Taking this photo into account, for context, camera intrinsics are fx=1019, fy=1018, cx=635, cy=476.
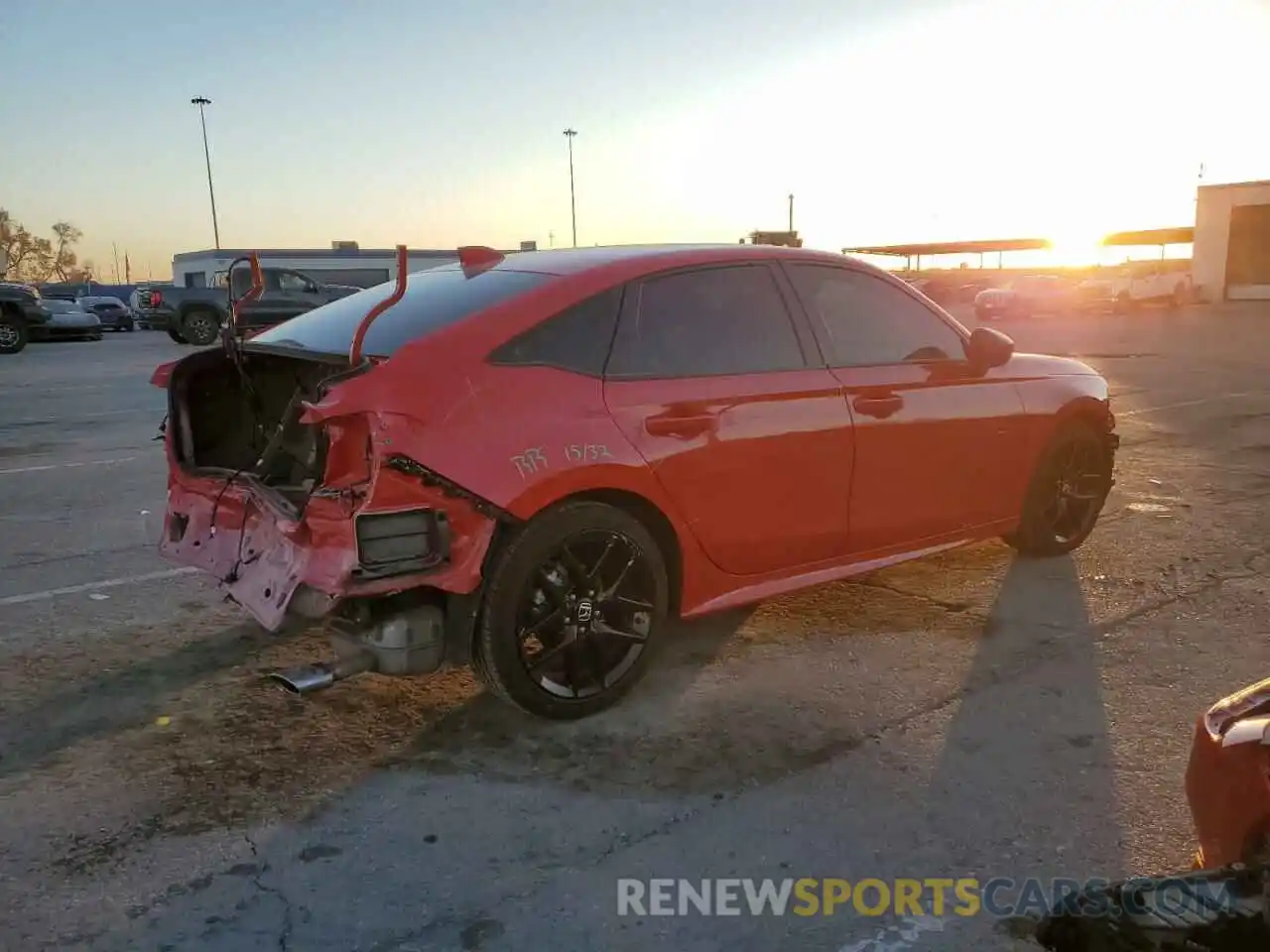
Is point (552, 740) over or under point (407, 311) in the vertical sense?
under

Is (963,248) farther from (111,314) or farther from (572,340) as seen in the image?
(572,340)

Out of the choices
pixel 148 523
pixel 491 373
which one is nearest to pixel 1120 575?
pixel 491 373

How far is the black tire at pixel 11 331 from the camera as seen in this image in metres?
21.5

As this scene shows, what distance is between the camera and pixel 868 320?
4.38 metres

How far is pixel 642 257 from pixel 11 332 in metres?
22.3

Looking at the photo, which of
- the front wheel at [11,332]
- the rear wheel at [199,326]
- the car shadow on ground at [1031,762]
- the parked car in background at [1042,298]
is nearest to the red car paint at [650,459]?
the car shadow on ground at [1031,762]

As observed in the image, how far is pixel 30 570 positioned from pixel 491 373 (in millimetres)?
3507

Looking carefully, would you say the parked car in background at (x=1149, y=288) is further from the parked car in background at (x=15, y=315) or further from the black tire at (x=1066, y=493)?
the black tire at (x=1066, y=493)

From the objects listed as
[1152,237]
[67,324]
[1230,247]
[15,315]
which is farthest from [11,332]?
[1152,237]

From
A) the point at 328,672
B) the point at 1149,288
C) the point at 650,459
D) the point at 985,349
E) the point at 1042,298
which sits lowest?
the point at 328,672

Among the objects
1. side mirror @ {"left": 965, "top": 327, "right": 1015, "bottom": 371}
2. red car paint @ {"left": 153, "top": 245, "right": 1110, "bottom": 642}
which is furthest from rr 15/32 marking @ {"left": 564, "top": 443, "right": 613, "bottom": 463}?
side mirror @ {"left": 965, "top": 327, "right": 1015, "bottom": 371}

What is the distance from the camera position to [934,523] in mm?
4578

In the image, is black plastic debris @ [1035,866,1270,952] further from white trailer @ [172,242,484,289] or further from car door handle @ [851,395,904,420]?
white trailer @ [172,242,484,289]

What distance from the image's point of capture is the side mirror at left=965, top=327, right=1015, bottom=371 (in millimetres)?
4676
